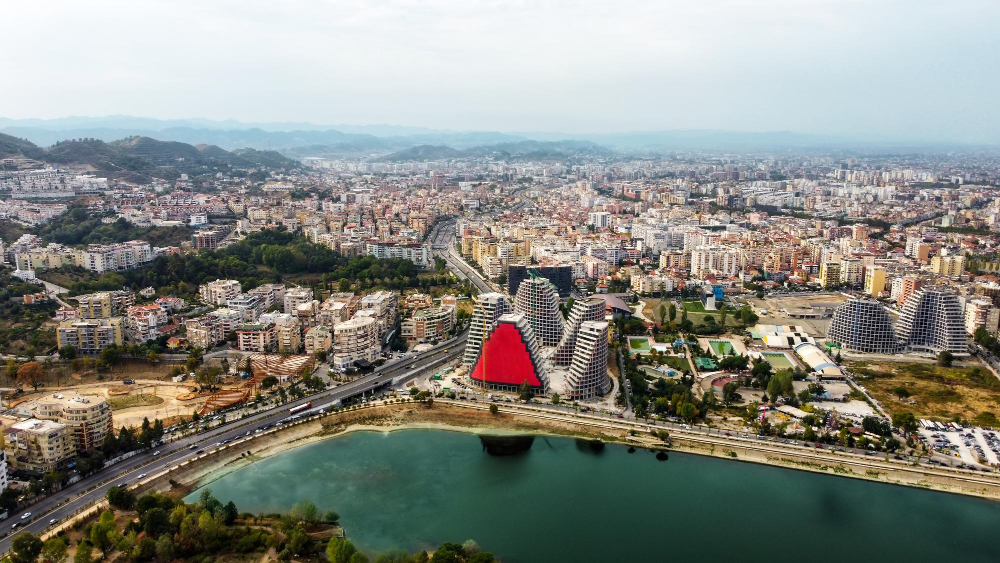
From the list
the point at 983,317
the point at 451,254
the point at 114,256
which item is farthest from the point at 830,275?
the point at 114,256

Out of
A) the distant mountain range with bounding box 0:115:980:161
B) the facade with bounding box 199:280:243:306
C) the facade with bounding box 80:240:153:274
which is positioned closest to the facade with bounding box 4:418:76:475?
the facade with bounding box 199:280:243:306

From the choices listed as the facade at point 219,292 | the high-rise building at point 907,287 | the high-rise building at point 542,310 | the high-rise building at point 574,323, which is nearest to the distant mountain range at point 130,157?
the facade at point 219,292

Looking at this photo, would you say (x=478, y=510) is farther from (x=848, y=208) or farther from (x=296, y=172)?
(x=296, y=172)

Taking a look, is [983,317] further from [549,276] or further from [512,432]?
[512,432]

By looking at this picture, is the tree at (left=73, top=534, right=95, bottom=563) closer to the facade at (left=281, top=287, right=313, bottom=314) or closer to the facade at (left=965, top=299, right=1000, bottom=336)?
the facade at (left=281, top=287, right=313, bottom=314)

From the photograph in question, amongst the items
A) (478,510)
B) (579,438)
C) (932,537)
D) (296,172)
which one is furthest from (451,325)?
(296,172)

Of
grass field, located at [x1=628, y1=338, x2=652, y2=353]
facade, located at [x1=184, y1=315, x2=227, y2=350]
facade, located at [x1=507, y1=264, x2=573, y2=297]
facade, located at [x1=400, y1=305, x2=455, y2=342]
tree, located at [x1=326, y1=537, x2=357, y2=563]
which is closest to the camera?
tree, located at [x1=326, y1=537, x2=357, y2=563]

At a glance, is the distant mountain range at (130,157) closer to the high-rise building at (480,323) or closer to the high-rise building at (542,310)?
the high-rise building at (542,310)
